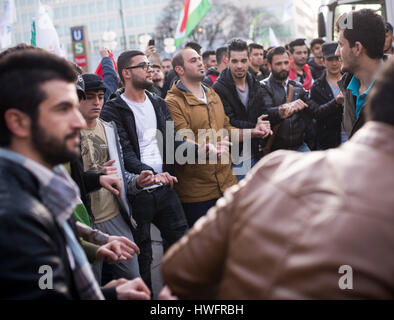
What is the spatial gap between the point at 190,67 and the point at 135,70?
0.71 meters

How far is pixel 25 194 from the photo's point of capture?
1550 mm

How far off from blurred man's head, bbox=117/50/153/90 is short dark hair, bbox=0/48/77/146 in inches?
118

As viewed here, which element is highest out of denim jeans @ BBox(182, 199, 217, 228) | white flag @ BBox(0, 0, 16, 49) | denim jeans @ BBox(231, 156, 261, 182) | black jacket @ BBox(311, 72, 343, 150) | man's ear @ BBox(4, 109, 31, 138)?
white flag @ BBox(0, 0, 16, 49)

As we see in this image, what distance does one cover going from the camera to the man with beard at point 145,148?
4477 millimetres

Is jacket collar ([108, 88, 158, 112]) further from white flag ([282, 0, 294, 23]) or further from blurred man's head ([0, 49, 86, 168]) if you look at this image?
white flag ([282, 0, 294, 23])

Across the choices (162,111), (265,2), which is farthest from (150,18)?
(162,111)

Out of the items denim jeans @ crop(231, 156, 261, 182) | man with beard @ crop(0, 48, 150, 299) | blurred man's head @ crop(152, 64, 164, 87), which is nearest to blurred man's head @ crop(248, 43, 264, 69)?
blurred man's head @ crop(152, 64, 164, 87)

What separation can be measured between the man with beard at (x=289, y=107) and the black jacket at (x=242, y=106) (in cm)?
12

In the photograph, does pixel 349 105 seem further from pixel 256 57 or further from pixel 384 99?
pixel 256 57

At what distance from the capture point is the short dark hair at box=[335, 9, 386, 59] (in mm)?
3699

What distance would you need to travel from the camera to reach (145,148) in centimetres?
465

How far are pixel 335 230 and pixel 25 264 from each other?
94 centimetres

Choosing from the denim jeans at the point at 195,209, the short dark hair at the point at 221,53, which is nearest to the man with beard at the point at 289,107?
the denim jeans at the point at 195,209

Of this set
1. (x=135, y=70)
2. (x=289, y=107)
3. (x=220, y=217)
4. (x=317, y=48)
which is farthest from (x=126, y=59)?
(x=317, y=48)
